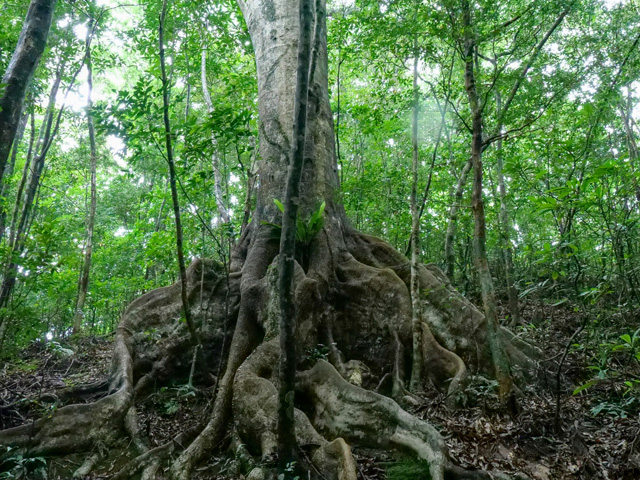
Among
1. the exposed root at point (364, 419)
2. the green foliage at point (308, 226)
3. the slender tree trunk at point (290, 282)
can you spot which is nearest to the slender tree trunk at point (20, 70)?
the slender tree trunk at point (290, 282)

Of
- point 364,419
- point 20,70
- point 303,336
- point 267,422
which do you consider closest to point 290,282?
point 267,422

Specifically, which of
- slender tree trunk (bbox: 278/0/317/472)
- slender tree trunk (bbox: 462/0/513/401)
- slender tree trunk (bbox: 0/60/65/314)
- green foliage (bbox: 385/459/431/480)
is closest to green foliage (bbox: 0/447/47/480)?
slender tree trunk (bbox: 0/60/65/314)

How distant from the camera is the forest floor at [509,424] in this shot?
12.2ft

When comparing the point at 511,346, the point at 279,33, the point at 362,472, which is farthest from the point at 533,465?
the point at 279,33

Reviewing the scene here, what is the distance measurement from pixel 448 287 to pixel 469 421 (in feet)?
7.52

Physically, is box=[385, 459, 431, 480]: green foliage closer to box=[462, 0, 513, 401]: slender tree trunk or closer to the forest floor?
the forest floor

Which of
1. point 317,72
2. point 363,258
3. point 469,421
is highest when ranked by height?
point 317,72

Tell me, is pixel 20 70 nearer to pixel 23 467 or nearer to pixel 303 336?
pixel 23 467

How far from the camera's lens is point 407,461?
383 centimetres

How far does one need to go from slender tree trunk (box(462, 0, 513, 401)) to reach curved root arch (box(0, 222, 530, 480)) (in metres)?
0.63

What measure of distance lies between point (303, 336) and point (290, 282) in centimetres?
192

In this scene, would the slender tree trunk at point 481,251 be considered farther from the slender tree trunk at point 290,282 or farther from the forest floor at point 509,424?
the slender tree trunk at point 290,282

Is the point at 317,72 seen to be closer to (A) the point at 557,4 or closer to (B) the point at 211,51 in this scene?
(A) the point at 557,4

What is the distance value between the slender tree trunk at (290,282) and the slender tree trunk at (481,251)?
2245 mm
